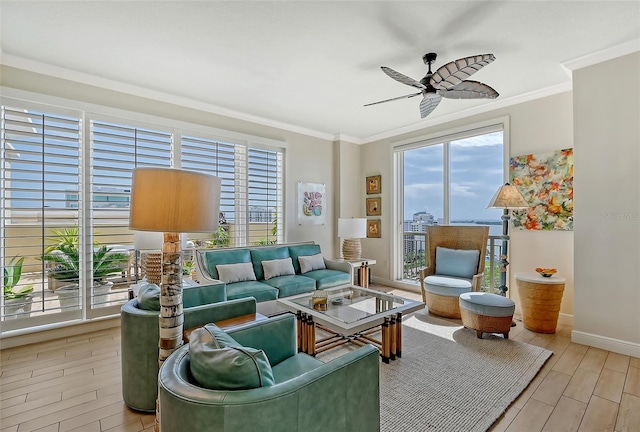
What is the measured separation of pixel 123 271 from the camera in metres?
3.57

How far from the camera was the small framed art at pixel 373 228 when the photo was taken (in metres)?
5.75

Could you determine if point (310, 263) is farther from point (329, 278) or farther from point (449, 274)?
point (449, 274)

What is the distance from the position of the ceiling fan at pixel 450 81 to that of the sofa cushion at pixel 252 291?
2631 mm

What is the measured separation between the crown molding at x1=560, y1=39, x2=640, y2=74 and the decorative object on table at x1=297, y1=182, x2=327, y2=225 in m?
3.67

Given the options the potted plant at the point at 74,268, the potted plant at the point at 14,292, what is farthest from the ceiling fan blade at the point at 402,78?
the potted plant at the point at 14,292

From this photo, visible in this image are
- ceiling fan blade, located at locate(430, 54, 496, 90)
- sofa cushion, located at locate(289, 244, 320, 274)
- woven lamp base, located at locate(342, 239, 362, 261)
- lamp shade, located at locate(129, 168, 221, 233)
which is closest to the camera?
lamp shade, located at locate(129, 168, 221, 233)

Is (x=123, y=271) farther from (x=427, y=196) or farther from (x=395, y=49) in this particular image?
(x=427, y=196)

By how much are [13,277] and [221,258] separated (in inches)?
77.7

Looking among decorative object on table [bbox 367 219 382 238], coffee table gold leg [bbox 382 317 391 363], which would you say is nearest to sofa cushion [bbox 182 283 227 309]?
coffee table gold leg [bbox 382 317 391 363]

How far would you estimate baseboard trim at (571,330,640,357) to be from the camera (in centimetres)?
271

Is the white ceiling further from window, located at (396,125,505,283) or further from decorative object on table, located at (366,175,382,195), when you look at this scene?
decorative object on table, located at (366,175,382,195)

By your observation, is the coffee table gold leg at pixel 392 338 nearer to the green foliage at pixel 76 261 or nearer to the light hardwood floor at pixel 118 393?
the light hardwood floor at pixel 118 393

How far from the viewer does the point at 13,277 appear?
294cm

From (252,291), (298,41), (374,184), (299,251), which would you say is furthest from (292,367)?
(374,184)
